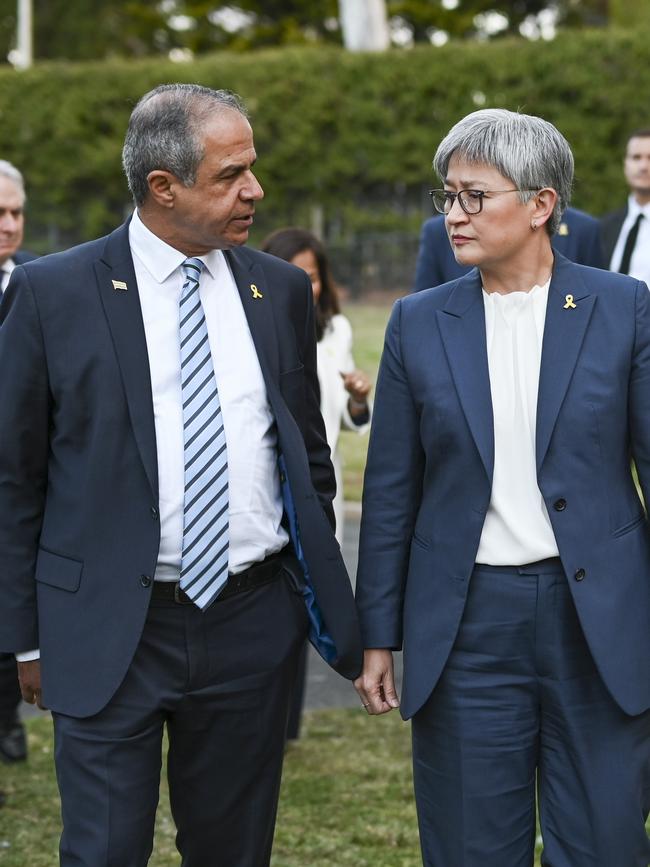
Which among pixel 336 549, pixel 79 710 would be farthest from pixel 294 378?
pixel 79 710

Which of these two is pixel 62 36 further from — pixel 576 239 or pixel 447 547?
pixel 447 547

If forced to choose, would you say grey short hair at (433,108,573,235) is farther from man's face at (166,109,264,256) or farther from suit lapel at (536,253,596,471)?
man's face at (166,109,264,256)

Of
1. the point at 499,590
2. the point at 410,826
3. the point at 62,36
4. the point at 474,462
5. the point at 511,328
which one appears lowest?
the point at 410,826

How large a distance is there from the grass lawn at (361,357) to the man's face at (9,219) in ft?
7.98

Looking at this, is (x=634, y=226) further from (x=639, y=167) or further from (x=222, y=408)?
(x=222, y=408)

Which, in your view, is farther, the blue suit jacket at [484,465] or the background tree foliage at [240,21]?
the background tree foliage at [240,21]

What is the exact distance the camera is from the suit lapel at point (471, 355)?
3.15 meters

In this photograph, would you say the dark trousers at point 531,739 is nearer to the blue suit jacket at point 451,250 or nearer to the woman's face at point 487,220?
the woman's face at point 487,220

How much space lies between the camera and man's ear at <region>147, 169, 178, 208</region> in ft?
10.5

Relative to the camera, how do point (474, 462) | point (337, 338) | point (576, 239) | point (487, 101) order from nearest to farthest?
point (474, 462)
point (337, 338)
point (576, 239)
point (487, 101)

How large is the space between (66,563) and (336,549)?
25.8 inches

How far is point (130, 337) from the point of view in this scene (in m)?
3.17

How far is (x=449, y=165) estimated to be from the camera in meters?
3.22

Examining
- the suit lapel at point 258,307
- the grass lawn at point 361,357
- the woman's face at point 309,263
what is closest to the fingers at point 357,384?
the woman's face at point 309,263
